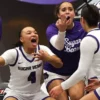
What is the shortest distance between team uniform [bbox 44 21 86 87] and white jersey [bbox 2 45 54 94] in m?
0.08

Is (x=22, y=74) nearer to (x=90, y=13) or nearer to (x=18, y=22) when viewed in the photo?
(x=90, y=13)

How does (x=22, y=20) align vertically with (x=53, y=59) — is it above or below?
above

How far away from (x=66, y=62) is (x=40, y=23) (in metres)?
1.85

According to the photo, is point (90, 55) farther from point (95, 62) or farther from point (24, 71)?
point (24, 71)

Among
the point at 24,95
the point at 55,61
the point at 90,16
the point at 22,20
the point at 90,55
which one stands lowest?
the point at 24,95

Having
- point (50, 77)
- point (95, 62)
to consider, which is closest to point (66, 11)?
point (50, 77)

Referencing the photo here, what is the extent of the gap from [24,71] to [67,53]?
1.19ft

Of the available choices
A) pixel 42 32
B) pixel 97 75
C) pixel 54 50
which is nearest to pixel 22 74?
pixel 54 50

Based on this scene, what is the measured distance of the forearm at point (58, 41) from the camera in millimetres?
2654

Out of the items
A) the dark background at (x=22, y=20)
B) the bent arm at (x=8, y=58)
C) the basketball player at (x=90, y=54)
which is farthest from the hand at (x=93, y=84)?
the dark background at (x=22, y=20)

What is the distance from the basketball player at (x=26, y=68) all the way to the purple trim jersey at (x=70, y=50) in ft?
Answer: 0.26

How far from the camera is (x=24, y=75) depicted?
2.78 meters

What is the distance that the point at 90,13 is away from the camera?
2.37 metres

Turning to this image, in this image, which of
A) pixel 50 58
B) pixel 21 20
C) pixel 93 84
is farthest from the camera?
pixel 21 20
